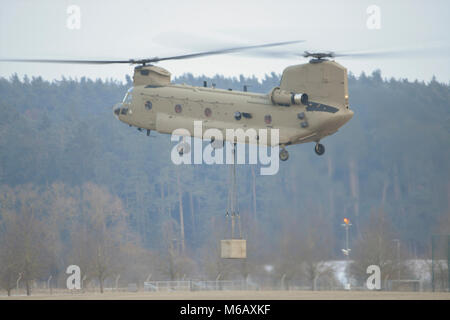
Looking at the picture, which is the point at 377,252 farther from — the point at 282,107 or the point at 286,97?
the point at 286,97

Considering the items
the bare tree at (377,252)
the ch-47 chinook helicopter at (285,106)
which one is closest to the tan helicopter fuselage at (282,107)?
the ch-47 chinook helicopter at (285,106)

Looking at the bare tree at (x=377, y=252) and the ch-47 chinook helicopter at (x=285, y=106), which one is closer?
the ch-47 chinook helicopter at (x=285, y=106)

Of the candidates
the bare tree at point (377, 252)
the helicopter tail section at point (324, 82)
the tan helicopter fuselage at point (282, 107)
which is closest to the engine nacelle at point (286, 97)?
the tan helicopter fuselage at point (282, 107)

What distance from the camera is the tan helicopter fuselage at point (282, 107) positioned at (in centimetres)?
3866

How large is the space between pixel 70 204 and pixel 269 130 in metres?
53.1

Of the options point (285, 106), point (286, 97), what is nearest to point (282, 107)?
point (285, 106)

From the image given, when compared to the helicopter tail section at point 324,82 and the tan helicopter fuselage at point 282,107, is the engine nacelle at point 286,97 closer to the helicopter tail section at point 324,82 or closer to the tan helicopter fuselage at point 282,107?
the tan helicopter fuselage at point 282,107

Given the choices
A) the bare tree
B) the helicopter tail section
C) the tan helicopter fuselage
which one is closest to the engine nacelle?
the tan helicopter fuselage

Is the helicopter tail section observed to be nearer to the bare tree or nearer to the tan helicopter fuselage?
the tan helicopter fuselage

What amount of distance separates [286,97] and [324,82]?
5.45 ft

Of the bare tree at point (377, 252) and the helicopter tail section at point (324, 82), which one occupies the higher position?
the helicopter tail section at point (324, 82)

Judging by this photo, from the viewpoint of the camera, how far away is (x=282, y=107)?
39062 mm

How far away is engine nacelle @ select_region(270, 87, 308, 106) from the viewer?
38.6 metres

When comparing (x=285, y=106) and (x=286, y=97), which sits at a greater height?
(x=286, y=97)
